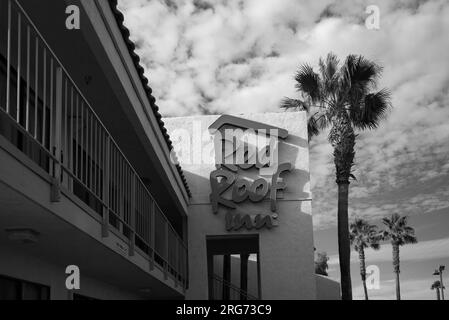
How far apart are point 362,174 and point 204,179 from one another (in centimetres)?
735

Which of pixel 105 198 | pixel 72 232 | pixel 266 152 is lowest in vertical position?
pixel 72 232

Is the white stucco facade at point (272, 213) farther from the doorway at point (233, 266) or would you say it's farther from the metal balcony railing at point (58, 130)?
the metal balcony railing at point (58, 130)

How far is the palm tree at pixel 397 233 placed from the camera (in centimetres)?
4962

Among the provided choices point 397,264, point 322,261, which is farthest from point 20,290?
point 322,261

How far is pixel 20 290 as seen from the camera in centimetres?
738

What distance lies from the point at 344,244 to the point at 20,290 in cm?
1409

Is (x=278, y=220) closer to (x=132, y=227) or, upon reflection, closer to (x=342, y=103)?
(x=342, y=103)

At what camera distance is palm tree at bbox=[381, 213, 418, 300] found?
49625 millimetres

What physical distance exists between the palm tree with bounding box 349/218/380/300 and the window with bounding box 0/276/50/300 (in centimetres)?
4624

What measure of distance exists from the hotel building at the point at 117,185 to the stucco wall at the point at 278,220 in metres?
0.03

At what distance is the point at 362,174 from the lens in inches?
915

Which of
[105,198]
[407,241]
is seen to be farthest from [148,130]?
[407,241]
